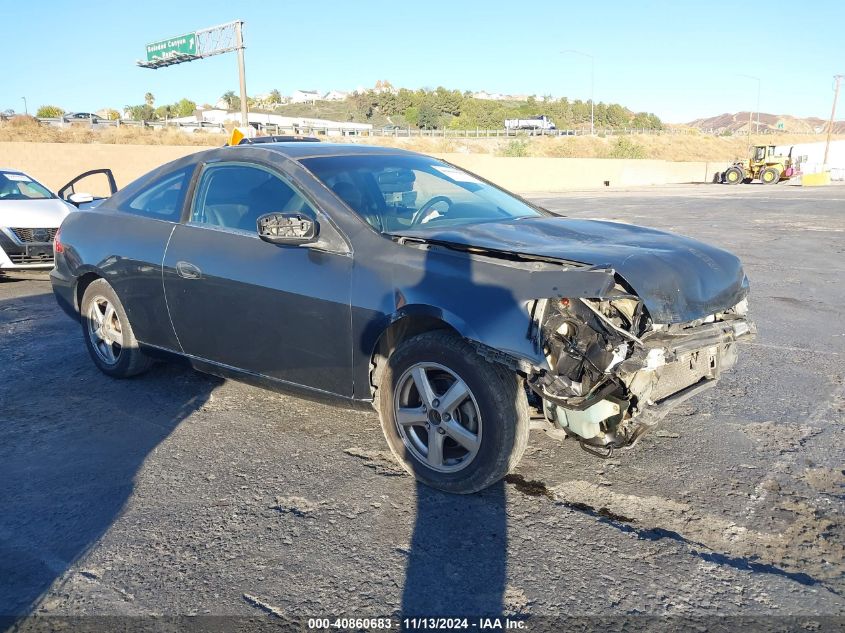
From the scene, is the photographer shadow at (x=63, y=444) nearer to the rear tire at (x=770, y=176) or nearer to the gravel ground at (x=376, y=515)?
the gravel ground at (x=376, y=515)

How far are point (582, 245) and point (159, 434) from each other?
2635 mm

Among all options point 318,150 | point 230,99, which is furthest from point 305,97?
point 318,150

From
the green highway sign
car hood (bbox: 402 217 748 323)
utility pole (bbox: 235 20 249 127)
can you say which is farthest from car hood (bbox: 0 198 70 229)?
the green highway sign

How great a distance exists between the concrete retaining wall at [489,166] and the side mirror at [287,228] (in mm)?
24132

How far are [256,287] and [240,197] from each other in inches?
27.2

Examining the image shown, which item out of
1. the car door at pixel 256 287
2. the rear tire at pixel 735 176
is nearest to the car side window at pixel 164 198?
the car door at pixel 256 287

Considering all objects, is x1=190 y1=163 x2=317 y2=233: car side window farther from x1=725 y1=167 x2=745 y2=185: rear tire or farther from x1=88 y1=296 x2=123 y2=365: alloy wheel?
x1=725 y1=167 x2=745 y2=185: rear tire

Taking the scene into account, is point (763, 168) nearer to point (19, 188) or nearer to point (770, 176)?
point (770, 176)

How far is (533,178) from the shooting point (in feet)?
136

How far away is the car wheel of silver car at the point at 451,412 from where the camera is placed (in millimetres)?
3127

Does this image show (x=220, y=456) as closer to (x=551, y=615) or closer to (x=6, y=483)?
(x=6, y=483)

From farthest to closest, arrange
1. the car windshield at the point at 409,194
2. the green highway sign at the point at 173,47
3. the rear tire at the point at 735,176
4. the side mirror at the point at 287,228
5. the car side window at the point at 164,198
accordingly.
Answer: the rear tire at the point at 735,176, the green highway sign at the point at 173,47, the car side window at the point at 164,198, the car windshield at the point at 409,194, the side mirror at the point at 287,228

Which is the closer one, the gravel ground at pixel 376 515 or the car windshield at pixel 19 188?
the gravel ground at pixel 376 515

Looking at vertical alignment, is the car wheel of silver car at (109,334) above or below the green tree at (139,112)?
below
